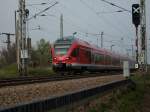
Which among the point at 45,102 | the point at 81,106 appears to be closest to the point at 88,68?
the point at 81,106

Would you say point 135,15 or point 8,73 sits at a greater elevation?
point 135,15

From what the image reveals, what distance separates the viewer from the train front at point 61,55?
121 ft

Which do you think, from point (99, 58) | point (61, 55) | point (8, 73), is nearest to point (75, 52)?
point (61, 55)

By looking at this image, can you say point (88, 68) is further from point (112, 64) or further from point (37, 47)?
point (37, 47)

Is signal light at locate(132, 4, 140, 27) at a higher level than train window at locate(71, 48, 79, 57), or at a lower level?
higher

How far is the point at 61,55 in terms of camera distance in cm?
3734

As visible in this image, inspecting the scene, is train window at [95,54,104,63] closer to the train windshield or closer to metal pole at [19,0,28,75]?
the train windshield

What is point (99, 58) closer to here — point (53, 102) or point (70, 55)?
point (70, 55)

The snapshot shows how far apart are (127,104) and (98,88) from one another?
276 centimetres

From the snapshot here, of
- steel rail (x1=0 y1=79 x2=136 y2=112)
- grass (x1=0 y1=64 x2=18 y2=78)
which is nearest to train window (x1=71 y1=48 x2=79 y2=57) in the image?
grass (x1=0 y1=64 x2=18 y2=78)

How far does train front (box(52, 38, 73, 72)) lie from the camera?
121 feet

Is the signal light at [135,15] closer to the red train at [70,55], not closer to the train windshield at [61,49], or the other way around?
the red train at [70,55]

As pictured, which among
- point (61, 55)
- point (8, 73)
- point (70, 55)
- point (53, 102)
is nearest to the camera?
point (53, 102)

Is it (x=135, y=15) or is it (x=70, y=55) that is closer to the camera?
(x=135, y=15)
